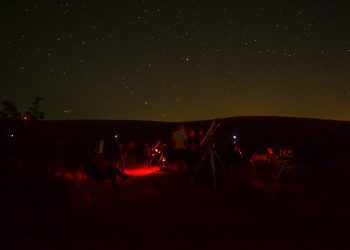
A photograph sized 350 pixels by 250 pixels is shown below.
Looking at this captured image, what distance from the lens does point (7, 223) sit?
6.94m

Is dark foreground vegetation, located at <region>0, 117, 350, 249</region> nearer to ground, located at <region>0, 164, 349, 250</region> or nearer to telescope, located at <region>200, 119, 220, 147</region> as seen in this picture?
ground, located at <region>0, 164, 349, 250</region>

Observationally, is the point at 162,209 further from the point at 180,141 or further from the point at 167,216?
the point at 180,141

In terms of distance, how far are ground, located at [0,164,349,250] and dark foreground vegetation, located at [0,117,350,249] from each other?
15 mm

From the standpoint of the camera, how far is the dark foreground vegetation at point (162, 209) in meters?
6.02

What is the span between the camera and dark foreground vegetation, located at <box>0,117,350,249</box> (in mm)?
6016

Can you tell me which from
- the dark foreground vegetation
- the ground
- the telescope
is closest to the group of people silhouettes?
the dark foreground vegetation

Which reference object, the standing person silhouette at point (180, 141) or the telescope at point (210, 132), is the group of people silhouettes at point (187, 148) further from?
→ the telescope at point (210, 132)

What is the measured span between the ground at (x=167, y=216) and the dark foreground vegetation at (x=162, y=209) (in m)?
0.02

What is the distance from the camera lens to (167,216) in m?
7.45

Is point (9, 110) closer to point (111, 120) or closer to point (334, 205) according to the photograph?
point (334, 205)

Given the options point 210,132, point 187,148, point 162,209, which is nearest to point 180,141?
point 187,148

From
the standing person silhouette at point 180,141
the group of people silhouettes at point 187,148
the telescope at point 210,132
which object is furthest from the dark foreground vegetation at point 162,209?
the telescope at point 210,132

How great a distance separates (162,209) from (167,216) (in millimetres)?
603

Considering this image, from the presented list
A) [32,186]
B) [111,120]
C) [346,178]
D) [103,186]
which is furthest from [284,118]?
[32,186]
